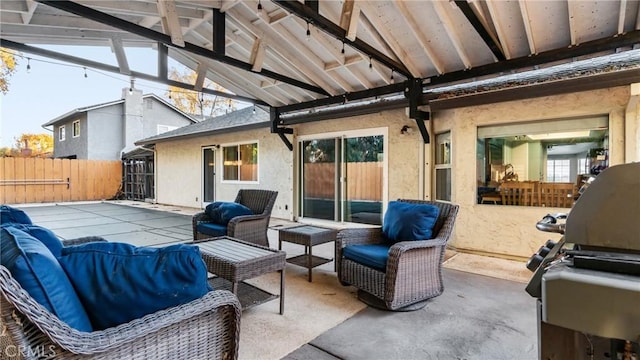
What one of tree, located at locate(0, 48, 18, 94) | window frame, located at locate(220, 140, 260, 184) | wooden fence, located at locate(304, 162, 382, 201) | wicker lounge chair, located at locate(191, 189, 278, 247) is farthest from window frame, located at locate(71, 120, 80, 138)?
wicker lounge chair, located at locate(191, 189, 278, 247)

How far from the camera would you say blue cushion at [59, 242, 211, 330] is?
1.21 metres

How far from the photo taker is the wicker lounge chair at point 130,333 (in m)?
0.91

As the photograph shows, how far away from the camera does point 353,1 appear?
11.0 feet

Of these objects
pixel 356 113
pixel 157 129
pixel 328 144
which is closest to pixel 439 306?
pixel 356 113

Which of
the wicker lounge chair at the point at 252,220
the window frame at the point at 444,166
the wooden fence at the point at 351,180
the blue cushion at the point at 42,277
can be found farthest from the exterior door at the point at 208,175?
the blue cushion at the point at 42,277

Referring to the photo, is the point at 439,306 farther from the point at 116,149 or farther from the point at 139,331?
the point at 116,149

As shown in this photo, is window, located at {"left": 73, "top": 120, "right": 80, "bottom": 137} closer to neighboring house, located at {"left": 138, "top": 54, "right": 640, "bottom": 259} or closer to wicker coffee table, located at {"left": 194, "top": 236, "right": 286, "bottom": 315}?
neighboring house, located at {"left": 138, "top": 54, "right": 640, "bottom": 259}

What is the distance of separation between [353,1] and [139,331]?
3451mm

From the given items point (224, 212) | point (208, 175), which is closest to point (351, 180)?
point (224, 212)

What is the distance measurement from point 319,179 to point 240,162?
3069mm

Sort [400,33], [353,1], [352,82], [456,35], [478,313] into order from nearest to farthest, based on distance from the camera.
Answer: [478,313] < [353,1] < [456,35] < [400,33] < [352,82]

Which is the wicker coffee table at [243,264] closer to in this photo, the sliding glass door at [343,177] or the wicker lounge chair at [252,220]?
the wicker lounge chair at [252,220]

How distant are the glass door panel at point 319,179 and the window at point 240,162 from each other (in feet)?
6.02

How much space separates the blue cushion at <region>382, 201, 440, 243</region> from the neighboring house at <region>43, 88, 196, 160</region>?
1566 cm
